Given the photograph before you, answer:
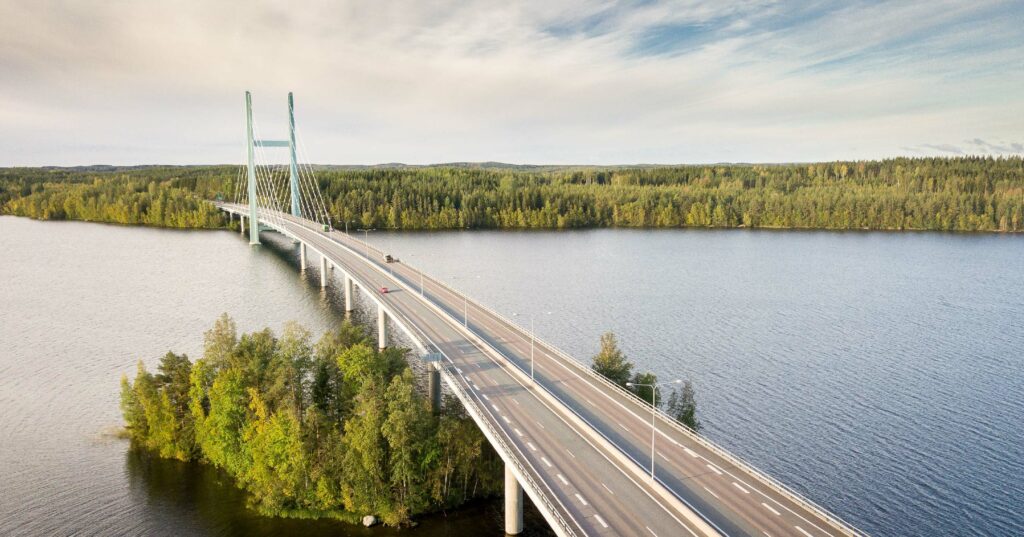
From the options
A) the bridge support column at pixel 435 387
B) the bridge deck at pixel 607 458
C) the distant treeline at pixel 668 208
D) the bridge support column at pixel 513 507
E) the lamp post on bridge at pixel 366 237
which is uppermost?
the distant treeline at pixel 668 208

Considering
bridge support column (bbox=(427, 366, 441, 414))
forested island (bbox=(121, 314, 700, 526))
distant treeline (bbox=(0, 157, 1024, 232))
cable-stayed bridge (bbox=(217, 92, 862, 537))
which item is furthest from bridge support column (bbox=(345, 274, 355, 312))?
distant treeline (bbox=(0, 157, 1024, 232))

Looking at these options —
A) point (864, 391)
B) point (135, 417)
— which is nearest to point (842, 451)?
point (864, 391)

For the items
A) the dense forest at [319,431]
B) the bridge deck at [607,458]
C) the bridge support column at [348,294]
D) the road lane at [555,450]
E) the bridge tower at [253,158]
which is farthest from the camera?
the bridge tower at [253,158]

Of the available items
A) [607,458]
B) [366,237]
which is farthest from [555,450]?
[366,237]

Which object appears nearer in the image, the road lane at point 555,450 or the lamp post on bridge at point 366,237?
the road lane at point 555,450

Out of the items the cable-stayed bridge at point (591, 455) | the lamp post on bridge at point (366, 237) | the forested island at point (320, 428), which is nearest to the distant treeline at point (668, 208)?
the lamp post on bridge at point (366, 237)

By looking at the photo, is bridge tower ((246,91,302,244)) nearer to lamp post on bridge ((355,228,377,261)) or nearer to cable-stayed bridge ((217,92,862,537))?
lamp post on bridge ((355,228,377,261))

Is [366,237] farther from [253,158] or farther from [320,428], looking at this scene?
[320,428]

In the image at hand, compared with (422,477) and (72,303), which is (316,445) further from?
(72,303)

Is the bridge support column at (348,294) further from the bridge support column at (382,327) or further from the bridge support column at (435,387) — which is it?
the bridge support column at (435,387)
